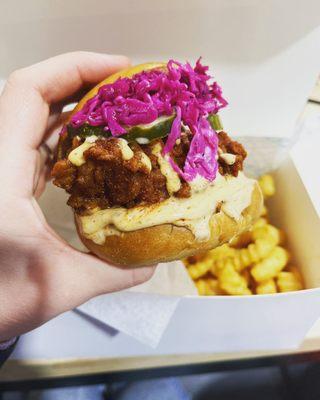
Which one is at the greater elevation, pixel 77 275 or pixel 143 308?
pixel 77 275

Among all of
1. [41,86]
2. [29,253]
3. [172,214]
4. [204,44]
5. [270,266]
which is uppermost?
[204,44]

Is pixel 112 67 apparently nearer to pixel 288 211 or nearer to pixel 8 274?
pixel 8 274

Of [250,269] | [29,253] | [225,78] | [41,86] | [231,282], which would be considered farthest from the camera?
[225,78]

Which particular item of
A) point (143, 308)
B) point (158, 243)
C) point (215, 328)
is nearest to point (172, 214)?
point (158, 243)

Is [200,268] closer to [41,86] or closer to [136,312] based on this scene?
[136,312]

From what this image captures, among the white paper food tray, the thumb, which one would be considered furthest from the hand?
the white paper food tray

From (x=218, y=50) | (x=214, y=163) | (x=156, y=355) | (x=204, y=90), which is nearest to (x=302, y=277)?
(x=156, y=355)
